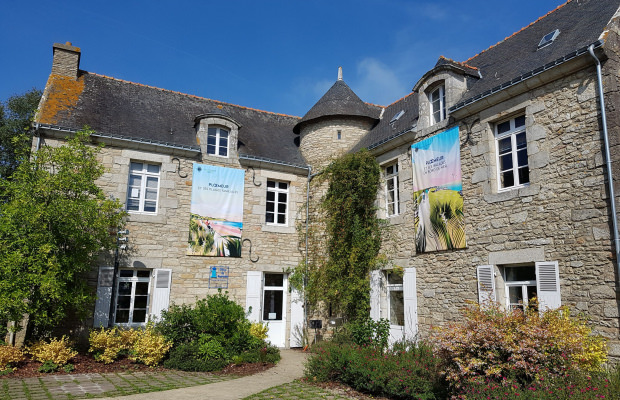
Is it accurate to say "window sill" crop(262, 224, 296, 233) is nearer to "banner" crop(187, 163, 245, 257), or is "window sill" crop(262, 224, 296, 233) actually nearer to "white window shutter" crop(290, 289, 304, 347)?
"banner" crop(187, 163, 245, 257)

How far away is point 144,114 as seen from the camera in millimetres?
11727

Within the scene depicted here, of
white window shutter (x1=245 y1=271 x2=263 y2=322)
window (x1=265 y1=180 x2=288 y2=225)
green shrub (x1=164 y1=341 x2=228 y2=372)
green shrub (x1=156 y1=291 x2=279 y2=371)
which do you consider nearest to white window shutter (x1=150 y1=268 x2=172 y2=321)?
green shrub (x1=156 y1=291 x2=279 y2=371)

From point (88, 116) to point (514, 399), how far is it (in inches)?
410

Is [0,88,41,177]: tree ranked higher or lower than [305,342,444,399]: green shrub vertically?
higher

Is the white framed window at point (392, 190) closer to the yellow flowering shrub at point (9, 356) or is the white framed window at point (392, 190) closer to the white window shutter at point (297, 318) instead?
the white window shutter at point (297, 318)

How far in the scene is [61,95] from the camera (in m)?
10.9

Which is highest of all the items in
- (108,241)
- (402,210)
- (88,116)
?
(88,116)

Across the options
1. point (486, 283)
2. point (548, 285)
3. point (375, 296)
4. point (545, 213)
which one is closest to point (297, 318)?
point (375, 296)

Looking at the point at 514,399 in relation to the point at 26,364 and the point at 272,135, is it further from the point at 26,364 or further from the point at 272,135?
the point at 272,135

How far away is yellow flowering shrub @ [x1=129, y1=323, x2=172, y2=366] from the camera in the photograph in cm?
835

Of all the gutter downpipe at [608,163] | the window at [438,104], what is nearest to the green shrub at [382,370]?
the gutter downpipe at [608,163]

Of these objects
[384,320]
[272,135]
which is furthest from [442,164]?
[272,135]

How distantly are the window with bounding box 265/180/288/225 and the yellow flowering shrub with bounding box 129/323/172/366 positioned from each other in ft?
14.1

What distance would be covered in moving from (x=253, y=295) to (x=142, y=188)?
12.1 feet
